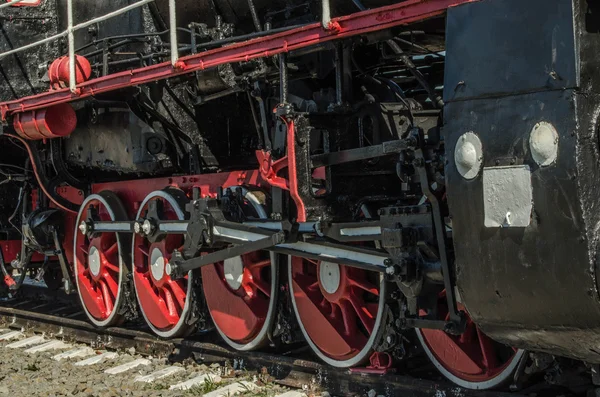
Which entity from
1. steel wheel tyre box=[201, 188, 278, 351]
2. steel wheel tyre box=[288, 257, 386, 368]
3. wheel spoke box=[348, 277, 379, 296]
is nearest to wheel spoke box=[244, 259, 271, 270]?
steel wheel tyre box=[201, 188, 278, 351]

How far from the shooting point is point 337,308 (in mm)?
5215

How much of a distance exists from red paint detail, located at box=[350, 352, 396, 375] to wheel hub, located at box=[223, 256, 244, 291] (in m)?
1.23

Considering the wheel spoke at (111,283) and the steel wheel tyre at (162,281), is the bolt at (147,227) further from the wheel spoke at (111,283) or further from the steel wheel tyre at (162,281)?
the wheel spoke at (111,283)

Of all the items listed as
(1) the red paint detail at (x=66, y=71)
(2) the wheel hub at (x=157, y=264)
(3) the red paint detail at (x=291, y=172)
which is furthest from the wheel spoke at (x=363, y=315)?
(1) the red paint detail at (x=66, y=71)

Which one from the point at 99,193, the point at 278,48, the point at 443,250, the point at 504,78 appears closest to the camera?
the point at 504,78

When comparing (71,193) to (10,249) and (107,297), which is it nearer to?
(107,297)

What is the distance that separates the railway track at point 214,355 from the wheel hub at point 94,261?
52 centimetres

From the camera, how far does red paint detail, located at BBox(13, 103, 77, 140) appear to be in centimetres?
647

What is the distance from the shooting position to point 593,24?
3090 millimetres

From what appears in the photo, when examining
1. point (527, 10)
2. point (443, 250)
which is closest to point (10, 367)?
point (443, 250)

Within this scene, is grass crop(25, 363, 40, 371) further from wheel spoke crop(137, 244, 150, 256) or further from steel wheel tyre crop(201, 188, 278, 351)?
steel wheel tyre crop(201, 188, 278, 351)

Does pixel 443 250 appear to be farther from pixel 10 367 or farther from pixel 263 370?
pixel 10 367

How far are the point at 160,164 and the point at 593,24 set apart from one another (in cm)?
385

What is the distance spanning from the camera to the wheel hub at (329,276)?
196 inches
